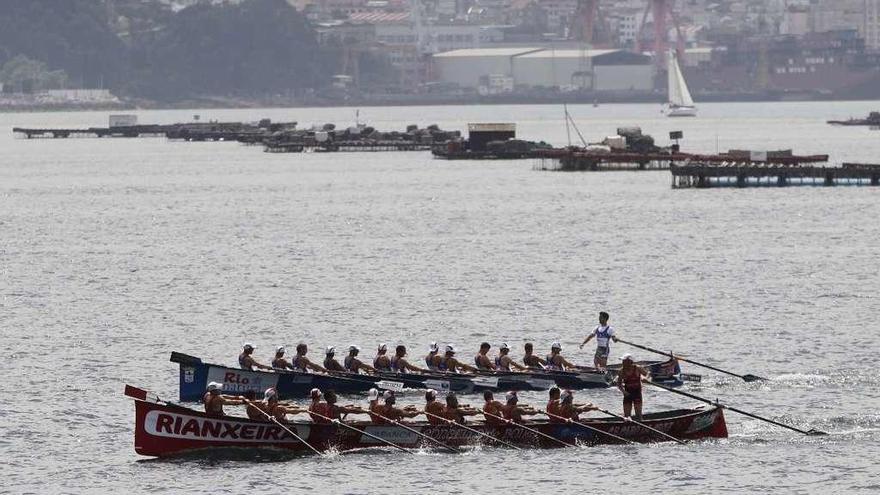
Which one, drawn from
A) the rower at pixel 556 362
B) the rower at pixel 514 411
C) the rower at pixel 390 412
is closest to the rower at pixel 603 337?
the rower at pixel 556 362

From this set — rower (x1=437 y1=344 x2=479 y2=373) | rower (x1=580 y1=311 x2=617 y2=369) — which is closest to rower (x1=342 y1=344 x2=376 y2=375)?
rower (x1=437 y1=344 x2=479 y2=373)

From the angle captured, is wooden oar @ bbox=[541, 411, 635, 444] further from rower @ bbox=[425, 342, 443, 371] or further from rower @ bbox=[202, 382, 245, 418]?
rower @ bbox=[202, 382, 245, 418]

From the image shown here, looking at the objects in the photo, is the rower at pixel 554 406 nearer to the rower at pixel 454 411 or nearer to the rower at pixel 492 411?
the rower at pixel 492 411

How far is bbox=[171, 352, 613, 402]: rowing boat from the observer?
204ft

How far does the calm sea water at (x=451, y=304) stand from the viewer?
181ft

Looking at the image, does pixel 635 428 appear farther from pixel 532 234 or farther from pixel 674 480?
pixel 532 234

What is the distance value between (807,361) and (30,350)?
91.2 feet

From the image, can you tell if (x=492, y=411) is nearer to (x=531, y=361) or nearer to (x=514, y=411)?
(x=514, y=411)

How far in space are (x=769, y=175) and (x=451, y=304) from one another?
7091 centimetres

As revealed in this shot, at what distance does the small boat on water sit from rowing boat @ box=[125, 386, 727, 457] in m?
5.72

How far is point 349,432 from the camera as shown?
55750 millimetres

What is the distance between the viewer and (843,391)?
6525cm

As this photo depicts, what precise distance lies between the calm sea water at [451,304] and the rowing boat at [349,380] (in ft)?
3.81

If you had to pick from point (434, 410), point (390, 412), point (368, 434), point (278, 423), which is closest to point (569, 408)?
point (434, 410)
